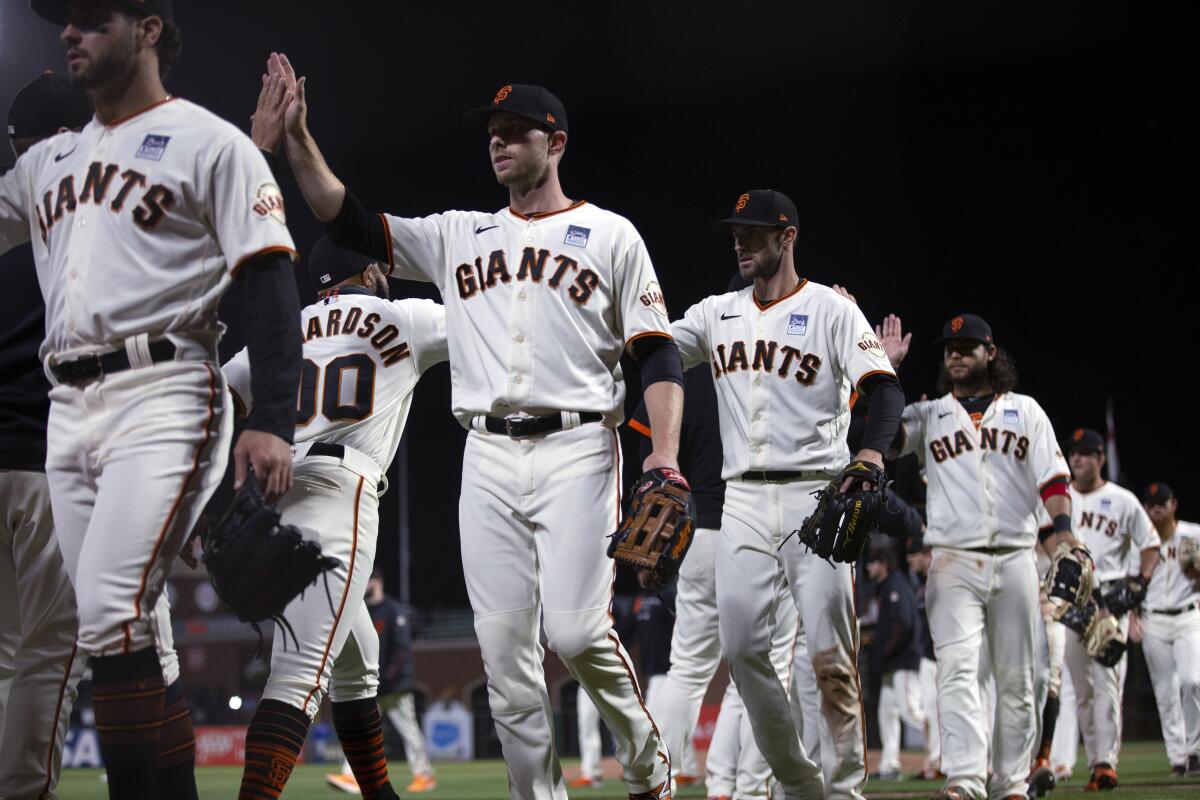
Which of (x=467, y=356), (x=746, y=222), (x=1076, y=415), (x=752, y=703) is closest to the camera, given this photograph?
(x=467, y=356)

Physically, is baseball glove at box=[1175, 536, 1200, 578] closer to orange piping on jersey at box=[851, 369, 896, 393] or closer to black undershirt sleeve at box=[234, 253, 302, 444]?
orange piping on jersey at box=[851, 369, 896, 393]

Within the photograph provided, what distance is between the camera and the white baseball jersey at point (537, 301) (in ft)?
15.3

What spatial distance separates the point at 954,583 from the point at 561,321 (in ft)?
12.8

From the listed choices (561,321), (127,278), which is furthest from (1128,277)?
(127,278)

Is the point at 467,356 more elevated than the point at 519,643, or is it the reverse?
the point at 467,356

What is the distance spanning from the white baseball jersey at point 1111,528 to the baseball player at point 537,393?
8.05 metres

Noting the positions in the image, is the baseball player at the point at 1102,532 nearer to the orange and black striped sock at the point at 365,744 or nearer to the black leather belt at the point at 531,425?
the orange and black striped sock at the point at 365,744

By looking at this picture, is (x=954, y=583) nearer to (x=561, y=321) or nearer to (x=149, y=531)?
(x=561, y=321)

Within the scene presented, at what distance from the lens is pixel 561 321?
4.70 m

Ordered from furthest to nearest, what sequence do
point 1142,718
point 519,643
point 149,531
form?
1. point 1142,718
2. point 519,643
3. point 149,531

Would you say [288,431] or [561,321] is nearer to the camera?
[288,431]

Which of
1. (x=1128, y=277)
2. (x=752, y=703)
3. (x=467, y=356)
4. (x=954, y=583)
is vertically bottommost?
(x=752, y=703)

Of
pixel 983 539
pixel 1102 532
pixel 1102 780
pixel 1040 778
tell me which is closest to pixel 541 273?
pixel 983 539

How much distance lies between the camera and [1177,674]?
42.6 ft
